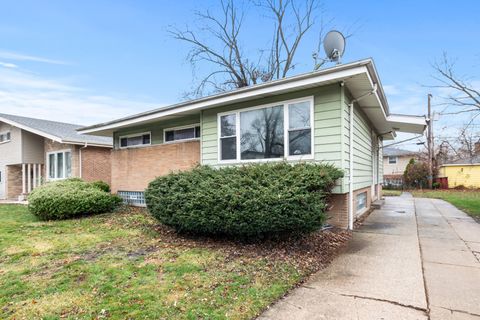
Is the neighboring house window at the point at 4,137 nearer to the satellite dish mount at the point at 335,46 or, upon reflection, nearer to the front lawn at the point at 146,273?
the front lawn at the point at 146,273

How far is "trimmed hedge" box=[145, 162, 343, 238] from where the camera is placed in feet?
16.0

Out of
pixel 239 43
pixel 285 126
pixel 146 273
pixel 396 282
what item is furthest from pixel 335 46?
pixel 239 43

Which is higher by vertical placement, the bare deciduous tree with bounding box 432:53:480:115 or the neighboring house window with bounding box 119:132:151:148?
the bare deciduous tree with bounding box 432:53:480:115

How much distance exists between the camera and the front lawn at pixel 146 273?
3145mm

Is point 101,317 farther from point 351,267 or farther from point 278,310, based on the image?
point 351,267

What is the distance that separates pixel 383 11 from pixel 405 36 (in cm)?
167

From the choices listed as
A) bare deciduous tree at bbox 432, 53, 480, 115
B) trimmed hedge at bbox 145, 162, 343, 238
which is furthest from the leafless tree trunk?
trimmed hedge at bbox 145, 162, 343, 238

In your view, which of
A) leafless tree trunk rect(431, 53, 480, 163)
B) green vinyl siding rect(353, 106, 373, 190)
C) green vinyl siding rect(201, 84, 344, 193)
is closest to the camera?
green vinyl siding rect(201, 84, 344, 193)

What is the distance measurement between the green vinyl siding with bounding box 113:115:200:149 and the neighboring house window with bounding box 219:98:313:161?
6.23ft

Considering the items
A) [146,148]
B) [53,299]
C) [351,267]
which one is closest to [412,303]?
[351,267]

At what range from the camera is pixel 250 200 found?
197 inches

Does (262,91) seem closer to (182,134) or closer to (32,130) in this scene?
(182,134)

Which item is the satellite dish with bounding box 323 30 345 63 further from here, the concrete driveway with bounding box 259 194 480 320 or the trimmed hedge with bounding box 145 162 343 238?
the concrete driveway with bounding box 259 194 480 320

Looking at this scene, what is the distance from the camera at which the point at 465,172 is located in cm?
2477
